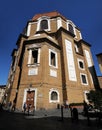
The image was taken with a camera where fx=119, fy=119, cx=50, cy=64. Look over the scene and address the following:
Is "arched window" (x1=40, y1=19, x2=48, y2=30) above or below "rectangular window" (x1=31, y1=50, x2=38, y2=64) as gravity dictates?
above

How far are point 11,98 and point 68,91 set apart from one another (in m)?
9.54

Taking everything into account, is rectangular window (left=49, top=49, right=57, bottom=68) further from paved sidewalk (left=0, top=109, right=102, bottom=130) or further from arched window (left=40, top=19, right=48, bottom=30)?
paved sidewalk (left=0, top=109, right=102, bottom=130)

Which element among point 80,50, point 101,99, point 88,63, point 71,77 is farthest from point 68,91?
point 80,50

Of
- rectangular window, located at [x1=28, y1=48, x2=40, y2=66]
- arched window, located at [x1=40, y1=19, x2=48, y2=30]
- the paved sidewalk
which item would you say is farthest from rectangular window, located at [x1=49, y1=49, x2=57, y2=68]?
the paved sidewalk

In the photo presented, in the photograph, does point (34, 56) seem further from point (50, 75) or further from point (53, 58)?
point (50, 75)

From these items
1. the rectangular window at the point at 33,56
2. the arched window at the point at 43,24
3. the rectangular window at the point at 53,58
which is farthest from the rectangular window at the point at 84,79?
the arched window at the point at 43,24

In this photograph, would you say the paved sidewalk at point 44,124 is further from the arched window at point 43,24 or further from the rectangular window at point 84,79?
the arched window at point 43,24

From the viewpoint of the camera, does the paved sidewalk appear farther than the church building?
No

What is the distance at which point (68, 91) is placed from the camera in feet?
60.1

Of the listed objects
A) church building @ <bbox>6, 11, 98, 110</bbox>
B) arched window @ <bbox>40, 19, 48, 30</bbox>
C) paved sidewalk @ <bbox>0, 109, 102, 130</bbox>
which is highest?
arched window @ <bbox>40, 19, 48, 30</bbox>

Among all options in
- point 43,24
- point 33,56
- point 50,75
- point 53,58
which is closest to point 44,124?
point 50,75

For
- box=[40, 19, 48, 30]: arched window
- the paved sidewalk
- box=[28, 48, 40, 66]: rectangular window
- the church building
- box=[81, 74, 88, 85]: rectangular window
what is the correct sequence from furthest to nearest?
box=[40, 19, 48, 30]: arched window
box=[81, 74, 88, 85]: rectangular window
box=[28, 48, 40, 66]: rectangular window
the church building
the paved sidewalk

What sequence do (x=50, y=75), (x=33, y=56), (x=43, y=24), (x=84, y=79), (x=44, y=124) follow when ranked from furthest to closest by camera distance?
1. (x=43, y=24)
2. (x=84, y=79)
3. (x=33, y=56)
4. (x=50, y=75)
5. (x=44, y=124)

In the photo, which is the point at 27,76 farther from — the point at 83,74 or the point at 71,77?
the point at 83,74
